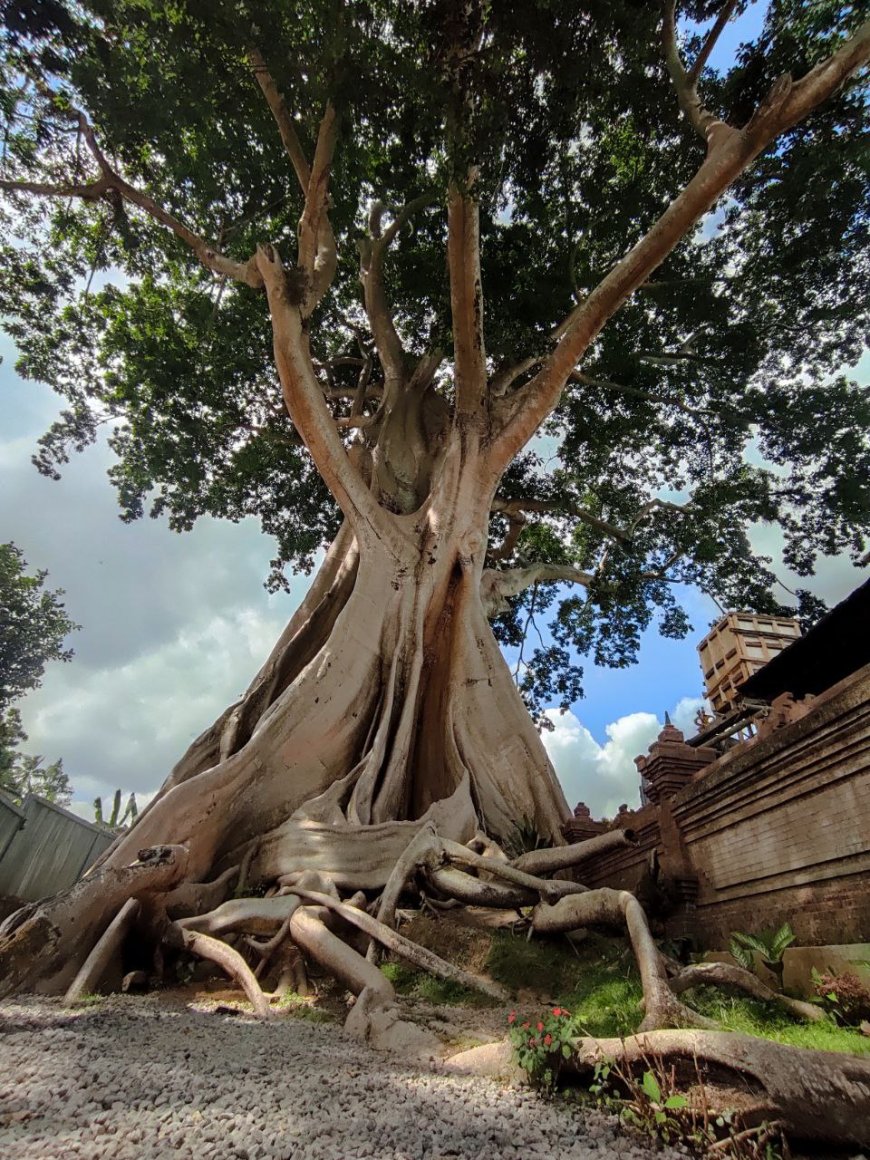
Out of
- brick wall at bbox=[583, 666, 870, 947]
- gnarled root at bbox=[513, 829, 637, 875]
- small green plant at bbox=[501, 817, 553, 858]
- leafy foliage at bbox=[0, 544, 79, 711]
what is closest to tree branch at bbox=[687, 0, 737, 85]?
brick wall at bbox=[583, 666, 870, 947]

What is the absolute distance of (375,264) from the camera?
9047mm

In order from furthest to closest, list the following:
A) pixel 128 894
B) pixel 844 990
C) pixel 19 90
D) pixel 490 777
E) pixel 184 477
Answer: pixel 184 477 < pixel 19 90 < pixel 490 777 < pixel 128 894 < pixel 844 990

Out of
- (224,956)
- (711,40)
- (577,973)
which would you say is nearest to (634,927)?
(577,973)

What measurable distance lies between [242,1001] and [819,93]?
26.5ft

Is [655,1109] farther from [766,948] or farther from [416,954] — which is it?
[416,954]

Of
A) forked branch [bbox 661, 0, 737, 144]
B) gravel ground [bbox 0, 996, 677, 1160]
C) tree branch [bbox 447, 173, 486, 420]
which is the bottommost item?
gravel ground [bbox 0, 996, 677, 1160]

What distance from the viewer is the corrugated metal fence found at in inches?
306

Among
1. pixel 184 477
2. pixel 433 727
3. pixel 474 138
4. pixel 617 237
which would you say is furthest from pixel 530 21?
pixel 184 477

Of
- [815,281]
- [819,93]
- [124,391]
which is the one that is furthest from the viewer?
[124,391]

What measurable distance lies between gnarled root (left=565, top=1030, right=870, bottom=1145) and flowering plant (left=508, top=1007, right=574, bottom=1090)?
0.50ft

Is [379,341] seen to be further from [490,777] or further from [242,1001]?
[242,1001]

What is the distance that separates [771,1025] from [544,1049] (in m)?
1.16

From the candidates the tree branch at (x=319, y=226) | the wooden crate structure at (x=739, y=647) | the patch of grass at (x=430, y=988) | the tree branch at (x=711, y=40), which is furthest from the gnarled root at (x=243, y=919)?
the wooden crate structure at (x=739, y=647)

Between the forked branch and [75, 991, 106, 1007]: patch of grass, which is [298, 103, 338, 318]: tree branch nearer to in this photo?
the forked branch
